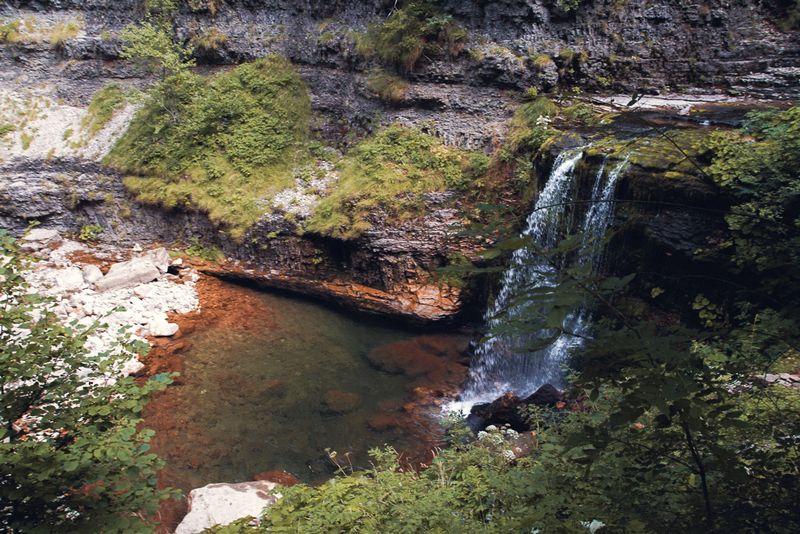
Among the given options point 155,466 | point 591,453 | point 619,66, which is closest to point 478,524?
point 591,453

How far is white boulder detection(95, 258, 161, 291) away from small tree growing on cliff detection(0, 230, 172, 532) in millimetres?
9387

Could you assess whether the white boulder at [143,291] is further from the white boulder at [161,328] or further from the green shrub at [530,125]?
the green shrub at [530,125]

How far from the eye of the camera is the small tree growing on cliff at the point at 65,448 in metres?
2.90

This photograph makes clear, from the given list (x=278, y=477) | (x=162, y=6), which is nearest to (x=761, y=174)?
(x=278, y=477)

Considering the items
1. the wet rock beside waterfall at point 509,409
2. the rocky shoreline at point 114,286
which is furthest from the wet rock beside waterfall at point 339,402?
the rocky shoreline at point 114,286

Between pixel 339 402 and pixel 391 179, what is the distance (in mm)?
5666

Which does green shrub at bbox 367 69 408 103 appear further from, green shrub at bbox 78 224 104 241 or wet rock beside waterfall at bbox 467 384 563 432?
green shrub at bbox 78 224 104 241

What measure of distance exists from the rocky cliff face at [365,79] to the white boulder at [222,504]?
5198 millimetres

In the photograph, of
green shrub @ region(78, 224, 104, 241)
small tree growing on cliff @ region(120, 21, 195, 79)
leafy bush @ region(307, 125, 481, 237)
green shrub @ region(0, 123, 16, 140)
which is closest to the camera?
leafy bush @ region(307, 125, 481, 237)

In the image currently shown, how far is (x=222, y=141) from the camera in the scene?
1410cm

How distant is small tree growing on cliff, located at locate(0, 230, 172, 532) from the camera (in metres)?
2.90

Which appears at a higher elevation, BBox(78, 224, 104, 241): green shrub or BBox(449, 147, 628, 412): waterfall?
BBox(449, 147, 628, 412): waterfall

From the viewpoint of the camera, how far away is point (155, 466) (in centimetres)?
349

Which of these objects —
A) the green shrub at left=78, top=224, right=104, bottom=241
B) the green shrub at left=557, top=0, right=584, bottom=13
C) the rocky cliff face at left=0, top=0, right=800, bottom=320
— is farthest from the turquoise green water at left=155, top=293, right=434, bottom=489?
the green shrub at left=557, top=0, right=584, bottom=13
